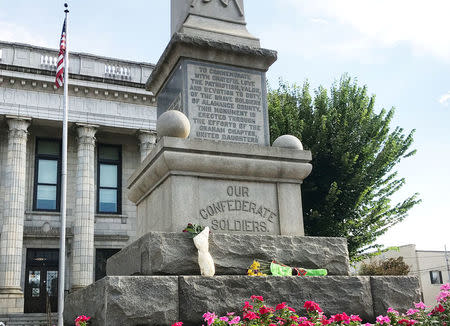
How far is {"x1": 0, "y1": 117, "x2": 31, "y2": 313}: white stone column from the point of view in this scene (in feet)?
83.7

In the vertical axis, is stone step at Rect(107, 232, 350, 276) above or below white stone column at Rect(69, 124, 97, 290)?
below

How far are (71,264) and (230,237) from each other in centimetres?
2423

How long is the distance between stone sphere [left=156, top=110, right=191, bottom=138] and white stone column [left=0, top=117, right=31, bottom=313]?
861 inches

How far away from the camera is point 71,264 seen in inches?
1120

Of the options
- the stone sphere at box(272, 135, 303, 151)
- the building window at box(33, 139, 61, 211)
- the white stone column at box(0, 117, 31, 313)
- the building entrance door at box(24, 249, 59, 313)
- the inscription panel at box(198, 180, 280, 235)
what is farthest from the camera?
the building window at box(33, 139, 61, 211)

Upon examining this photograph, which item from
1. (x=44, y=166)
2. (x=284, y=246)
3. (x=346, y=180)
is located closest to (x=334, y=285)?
(x=284, y=246)

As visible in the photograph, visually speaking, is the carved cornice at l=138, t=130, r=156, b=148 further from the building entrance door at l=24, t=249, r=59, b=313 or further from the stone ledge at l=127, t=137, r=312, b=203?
the stone ledge at l=127, t=137, r=312, b=203

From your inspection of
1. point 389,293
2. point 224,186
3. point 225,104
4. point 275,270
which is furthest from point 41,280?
point 389,293

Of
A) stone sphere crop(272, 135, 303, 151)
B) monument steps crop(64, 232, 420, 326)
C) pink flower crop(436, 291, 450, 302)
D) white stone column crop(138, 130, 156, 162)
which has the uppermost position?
white stone column crop(138, 130, 156, 162)

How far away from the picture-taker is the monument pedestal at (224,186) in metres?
6.65

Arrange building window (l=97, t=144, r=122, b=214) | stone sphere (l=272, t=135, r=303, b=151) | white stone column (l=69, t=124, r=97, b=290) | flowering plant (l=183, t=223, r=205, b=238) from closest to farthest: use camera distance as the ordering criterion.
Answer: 1. flowering plant (l=183, t=223, r=205, b=238)
2. stone sphere (l=272, t=135, r=303, b=151)
3. white stone column (l=69, t=124, r=97, b=290)
4. building window (l=97, t=144, r=122, b=214)

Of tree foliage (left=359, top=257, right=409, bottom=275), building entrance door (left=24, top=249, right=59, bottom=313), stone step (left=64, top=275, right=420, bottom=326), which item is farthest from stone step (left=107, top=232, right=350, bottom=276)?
tree foliage (left=359, top=257, right=409, bottom=275)

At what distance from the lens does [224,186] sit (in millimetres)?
6996

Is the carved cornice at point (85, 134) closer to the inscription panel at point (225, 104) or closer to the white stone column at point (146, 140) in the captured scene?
the white stone column at point (146, 140)
